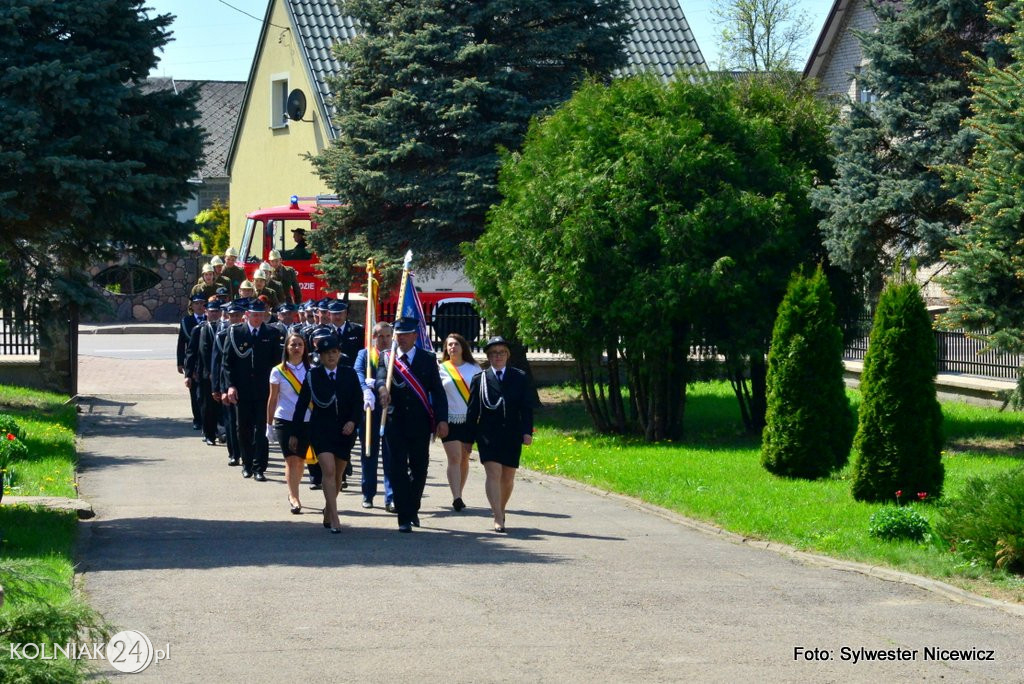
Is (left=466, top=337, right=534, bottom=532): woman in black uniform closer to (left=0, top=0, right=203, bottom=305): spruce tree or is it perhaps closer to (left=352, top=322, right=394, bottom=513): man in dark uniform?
(left=352, top=322, right=394, bottom=513): man in dark uniform

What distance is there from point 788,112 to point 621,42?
418 cm

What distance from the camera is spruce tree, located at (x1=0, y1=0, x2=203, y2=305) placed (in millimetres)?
13117

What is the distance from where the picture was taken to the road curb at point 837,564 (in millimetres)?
9305

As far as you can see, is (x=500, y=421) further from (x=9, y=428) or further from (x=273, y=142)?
(x=273, y=142)

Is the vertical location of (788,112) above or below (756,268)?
above

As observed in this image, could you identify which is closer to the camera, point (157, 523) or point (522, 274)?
point (157, 523)

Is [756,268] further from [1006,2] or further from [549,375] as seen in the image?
[549,375]

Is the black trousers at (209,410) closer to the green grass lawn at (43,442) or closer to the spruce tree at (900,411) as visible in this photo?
the green grass lawn at (43,442)

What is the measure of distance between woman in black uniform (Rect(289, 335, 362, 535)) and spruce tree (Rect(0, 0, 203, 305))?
2.53 meters

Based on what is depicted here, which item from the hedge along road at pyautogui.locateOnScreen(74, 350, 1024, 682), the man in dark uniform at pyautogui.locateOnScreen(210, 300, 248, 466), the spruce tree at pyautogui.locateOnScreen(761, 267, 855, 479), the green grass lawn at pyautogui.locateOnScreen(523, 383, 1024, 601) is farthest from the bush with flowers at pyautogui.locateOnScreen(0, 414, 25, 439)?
the spruce tree at pyautogui.locateOnScreen(761, 267, 855, 479)

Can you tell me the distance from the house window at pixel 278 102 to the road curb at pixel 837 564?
26486mm

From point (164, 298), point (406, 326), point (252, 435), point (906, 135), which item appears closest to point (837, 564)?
point (406, 326)

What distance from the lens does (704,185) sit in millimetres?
17891

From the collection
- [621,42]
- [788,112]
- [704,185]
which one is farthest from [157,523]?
[621,42]
